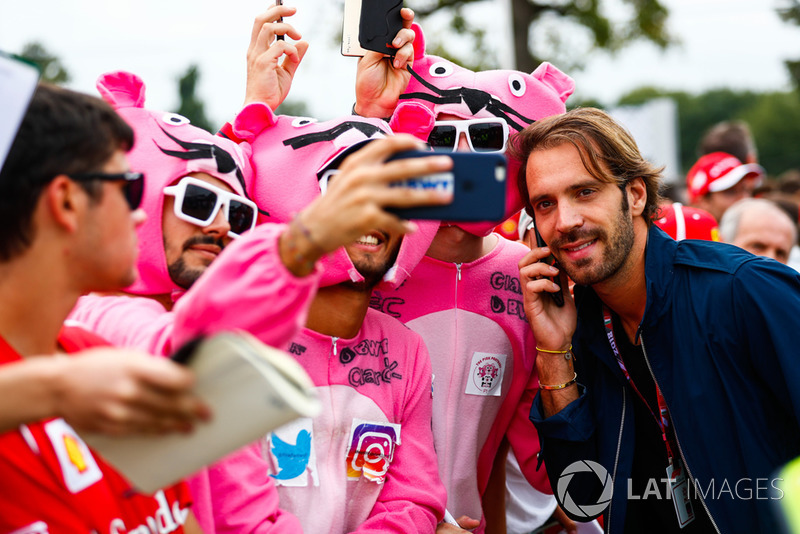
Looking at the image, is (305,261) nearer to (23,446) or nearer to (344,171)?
(344,171)

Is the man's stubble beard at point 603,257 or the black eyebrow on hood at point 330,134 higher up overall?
the black eyebrow on hood at point 330,134

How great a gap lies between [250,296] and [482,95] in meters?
2.02

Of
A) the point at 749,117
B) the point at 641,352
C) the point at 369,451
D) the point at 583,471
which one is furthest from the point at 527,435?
the point at 749,117

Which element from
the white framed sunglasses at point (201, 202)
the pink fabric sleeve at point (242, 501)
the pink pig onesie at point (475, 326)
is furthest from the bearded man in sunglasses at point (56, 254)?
the pink pig onesie at point (475, 326)

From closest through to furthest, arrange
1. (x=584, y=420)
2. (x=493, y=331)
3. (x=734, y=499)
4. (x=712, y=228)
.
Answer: (x=734, y=499), (x=584, y=420), (x=493, y=331), (x=712, y=228)

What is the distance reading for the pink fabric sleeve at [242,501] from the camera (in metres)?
2.12

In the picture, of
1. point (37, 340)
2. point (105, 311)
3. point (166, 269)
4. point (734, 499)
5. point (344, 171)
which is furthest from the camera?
point (734, 499)

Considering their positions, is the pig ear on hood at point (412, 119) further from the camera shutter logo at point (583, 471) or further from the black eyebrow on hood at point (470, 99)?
the camera shutter logo at point (583, 471)

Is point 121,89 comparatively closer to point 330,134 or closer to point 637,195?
point 330,134

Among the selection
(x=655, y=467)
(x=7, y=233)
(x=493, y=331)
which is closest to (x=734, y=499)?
(x=655, y=467)

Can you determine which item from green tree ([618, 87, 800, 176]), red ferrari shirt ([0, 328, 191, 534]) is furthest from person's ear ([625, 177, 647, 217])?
green tree ([618, 87, 800, 176])

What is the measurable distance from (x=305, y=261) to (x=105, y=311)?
2.51 ft

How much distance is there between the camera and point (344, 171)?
1.45 meters

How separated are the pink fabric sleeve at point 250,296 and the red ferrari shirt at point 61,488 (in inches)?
14.4
